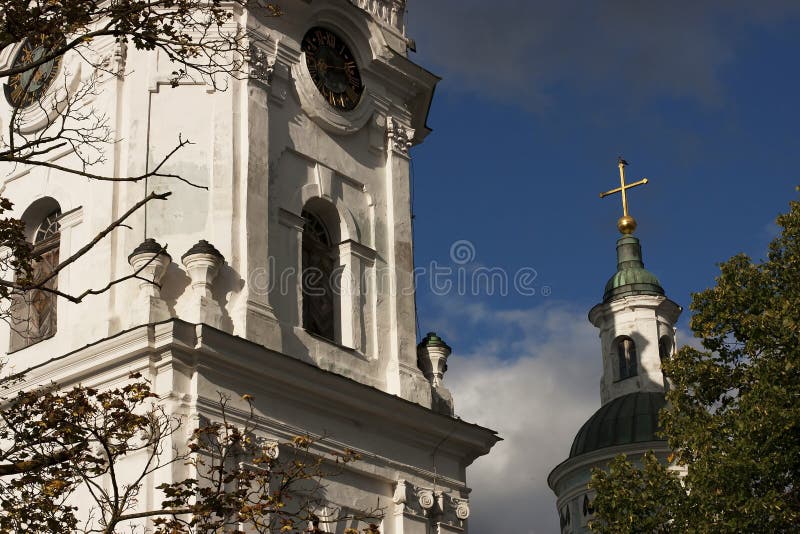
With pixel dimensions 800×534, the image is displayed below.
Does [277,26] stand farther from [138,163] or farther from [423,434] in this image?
[423,434]

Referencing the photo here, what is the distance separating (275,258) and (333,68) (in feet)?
12.9

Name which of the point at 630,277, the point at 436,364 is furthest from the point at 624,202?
the point at 436,364

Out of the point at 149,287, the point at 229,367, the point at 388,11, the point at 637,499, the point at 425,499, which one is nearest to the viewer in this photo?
the point at 229,367

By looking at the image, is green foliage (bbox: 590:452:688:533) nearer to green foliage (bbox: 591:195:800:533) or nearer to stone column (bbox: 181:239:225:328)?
green foliage (bbox: 591:195:800:533)

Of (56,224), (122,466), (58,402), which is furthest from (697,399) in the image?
(58,402)

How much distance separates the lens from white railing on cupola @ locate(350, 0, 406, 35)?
28.1 meters

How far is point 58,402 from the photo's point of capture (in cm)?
1556

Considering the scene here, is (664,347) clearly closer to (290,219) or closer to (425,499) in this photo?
(425,499)

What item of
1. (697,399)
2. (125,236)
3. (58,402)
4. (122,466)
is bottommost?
(58,402)

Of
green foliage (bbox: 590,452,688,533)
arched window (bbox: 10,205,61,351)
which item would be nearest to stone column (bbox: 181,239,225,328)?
arched window (bbox: 10,205,61,351)

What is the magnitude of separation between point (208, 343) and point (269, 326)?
5.14 feet

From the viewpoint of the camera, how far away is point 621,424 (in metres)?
45.6

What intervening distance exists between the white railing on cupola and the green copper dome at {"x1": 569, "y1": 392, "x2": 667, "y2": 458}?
19.0 meters

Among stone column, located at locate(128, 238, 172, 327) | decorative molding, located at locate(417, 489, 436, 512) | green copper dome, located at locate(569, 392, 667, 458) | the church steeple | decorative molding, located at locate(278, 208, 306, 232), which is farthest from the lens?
the church steeple
